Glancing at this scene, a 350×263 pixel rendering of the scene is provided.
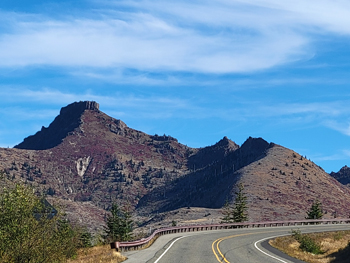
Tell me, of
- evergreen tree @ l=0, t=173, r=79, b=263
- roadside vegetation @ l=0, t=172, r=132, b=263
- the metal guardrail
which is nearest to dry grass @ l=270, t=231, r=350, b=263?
the metal guardrail

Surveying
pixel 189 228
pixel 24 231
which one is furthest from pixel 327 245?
pixel 24 231

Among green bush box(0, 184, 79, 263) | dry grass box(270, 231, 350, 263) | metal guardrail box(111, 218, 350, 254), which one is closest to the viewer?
green bush box(0, 184, 79, 263)

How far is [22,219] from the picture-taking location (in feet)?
80.6

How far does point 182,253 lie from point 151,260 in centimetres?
395

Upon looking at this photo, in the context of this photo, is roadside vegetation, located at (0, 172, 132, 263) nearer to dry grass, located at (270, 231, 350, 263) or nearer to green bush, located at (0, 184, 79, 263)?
green bush, located at (0, 184, 79, 263)

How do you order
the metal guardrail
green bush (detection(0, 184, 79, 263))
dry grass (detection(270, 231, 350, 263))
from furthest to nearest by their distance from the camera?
dry grass (detection(270, 231, 350, 263))
the metal guardrail
green bush (detection(0, 184, 79, 263))

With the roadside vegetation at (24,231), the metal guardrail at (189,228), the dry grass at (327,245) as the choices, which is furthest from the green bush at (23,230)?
the dry grass at (327,245)

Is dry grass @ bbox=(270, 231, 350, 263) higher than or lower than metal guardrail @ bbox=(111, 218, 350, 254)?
lower

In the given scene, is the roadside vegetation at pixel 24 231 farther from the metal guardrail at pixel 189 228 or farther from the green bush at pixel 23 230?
the metal guardrail at pixel 189 228

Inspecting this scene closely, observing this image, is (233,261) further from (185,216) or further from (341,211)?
(341,211)

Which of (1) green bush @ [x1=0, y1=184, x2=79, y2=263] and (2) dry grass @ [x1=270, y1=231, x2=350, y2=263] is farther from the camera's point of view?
(2) dry grass @ [x1=270, y1=231, x2=350, y2=263]

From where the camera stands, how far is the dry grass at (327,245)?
117 ft

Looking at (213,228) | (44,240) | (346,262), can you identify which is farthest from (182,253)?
(213,228)

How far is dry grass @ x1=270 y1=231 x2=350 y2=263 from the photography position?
117ft
